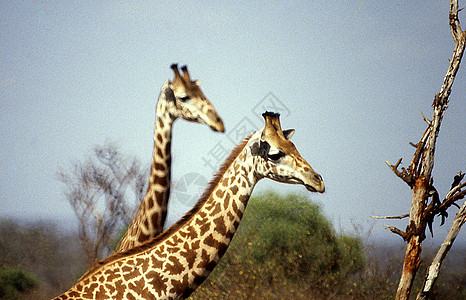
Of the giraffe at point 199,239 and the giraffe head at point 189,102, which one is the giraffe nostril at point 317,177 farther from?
the giraffe head at point 189,102

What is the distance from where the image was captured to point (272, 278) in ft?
30.4

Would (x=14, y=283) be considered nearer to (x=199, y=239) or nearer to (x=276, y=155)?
(x=199, y=239)

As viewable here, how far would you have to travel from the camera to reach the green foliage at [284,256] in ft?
29.3

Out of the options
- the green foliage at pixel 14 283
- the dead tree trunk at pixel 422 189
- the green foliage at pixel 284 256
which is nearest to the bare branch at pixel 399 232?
the dead tree trunk at pixel 422 189

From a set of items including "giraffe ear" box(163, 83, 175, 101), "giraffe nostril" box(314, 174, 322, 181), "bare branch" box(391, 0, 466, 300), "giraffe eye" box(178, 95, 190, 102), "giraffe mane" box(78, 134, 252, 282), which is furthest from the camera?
"bare branch" box(391, 0, 466, 300)

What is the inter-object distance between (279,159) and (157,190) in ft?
3.74

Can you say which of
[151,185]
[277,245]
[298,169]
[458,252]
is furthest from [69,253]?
[298,169]

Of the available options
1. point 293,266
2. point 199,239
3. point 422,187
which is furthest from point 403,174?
point 293,266

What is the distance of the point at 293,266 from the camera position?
9.78 metres

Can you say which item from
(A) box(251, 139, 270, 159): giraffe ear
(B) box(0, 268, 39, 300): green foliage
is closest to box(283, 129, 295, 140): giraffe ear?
(A) box(251, 139, 270, 159): giraffe ear

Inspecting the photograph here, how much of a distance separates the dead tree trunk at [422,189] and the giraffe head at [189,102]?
7.59 ft

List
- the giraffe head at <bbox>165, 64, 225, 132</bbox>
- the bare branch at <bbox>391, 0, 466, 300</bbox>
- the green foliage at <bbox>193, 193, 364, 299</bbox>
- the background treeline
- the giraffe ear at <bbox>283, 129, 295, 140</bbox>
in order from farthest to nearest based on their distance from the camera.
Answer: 1. the background treeline
2. the green foliage at <bbox>193, 193, 364, 299</bbox>
3. the bare branch at <bbox>391, 0, 466, 300</bbox>
4. the giraffe head at <bbox>165, 64, 225, 132</bbox>
5. the giraffe ear at <bbox>283, 129, 295, 140</bbox>

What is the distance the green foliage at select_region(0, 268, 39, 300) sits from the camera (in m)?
11.8

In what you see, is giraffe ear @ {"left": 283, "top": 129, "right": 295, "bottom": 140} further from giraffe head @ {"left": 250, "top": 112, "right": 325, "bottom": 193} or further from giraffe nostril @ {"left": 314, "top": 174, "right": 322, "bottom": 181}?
giraffe nostril @ {"left": 314, "top": 174, "right": 322, "bottom": 181}
